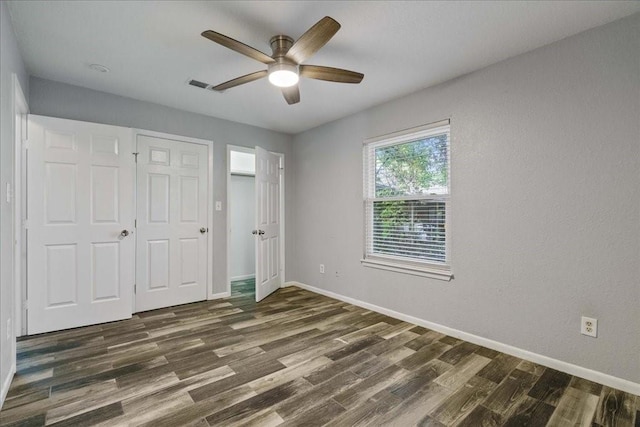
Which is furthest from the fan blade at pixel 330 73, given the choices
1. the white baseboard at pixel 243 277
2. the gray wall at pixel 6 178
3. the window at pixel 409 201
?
the white baseboard at pixel 243 277

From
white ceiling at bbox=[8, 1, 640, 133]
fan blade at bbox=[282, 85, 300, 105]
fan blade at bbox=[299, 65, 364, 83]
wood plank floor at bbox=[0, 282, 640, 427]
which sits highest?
white ceiling at bbox=[8, 1, 640, 133]

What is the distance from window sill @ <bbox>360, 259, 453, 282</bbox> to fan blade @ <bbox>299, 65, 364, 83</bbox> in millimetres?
1929

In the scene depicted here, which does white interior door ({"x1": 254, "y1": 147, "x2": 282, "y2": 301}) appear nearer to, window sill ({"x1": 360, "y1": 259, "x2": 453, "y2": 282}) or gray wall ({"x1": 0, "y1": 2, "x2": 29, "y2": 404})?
window sill ({"x1": 360, "y1": 259, "x2": 453, "y2": 282})

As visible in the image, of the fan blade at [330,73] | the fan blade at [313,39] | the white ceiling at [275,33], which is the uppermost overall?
the white ceiling at [275,33]

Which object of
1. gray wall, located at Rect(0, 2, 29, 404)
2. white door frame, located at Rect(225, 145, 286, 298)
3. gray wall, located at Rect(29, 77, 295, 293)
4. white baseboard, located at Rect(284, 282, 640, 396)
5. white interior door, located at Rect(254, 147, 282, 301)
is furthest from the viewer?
white door frame, located at Rect(225, 145, 286, 298)

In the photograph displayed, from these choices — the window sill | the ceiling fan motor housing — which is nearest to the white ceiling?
the ceiling fan motor housing

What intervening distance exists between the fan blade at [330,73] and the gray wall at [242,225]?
3045 mm

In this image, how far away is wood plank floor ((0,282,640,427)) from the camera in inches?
67.4

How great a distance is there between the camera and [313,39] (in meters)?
1.87

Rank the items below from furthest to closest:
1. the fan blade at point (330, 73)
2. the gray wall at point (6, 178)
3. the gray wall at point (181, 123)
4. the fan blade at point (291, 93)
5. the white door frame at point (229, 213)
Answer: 1. the white door frame at point (229, 213)
2. the gray wall at point (181, 123)
3. the fan blade at point (291, 93)
4. the fan blade at point (330, 73)
5. the gray wall at point (6, 178)

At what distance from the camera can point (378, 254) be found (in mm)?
3637

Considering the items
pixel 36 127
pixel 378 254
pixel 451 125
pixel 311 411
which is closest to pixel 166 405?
pixel 311 411

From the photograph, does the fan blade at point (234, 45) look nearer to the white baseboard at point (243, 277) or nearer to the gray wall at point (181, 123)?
the gray wall at point (181, 123)

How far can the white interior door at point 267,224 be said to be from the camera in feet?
13.1
